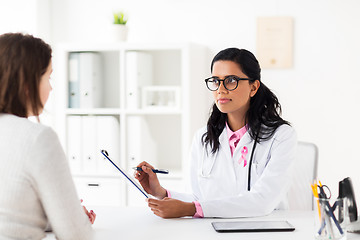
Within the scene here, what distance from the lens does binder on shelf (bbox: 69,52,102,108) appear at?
11.4 feet

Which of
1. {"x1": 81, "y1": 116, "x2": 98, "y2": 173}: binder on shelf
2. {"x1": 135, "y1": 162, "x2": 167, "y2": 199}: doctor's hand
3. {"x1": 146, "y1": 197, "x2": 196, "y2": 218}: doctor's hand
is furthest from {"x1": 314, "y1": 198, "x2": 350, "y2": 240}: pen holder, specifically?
{"x1": 81, "y1": 116, "x2": 98, "y2": 173}: binder on shelf

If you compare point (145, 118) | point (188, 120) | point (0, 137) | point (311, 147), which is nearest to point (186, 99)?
point (188, 120)

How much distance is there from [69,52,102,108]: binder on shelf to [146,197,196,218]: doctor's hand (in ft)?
6.06

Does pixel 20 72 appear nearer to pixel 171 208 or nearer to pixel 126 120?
pixel 171 208

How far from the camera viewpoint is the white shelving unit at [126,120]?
3.33 m

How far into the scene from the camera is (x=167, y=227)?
1.67 metres

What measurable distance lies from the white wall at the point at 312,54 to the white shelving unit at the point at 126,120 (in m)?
0.23

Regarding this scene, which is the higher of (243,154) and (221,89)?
(221,89)

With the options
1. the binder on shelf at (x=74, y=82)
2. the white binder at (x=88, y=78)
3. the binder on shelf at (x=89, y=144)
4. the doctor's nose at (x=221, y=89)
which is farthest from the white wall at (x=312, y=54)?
the doctor's nose at (x=221, y=89)

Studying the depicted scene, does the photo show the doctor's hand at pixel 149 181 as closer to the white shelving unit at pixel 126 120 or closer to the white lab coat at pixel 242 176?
the white lab coat at pixel 242 176

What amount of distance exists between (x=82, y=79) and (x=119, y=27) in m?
0.46

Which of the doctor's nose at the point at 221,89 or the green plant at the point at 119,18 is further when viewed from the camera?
the green plant at the point at 119,18

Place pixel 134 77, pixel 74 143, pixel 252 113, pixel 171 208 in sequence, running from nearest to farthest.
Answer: pixel 171 208
pixel 252 113
pixel 134 77
pixel 74 143

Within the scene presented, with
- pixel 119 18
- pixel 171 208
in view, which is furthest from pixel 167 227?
pixel 119 18
